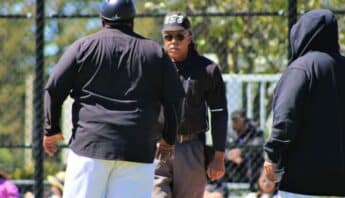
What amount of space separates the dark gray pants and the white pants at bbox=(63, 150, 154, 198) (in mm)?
1345

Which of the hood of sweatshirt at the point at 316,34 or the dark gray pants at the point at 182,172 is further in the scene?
the dark gray pants at the point at 182,172

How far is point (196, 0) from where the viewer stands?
1509 centimetres

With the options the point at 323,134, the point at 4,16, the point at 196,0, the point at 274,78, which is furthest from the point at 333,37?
the point at 196,0

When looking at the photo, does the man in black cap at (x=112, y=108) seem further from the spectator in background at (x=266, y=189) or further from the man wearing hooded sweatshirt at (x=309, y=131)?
the spectator in background at (x=266, y=189)

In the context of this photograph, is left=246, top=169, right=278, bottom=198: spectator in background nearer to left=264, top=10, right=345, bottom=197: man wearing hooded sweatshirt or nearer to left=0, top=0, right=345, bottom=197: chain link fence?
left=0, top=0, right=345, bottom=197: chain link fence

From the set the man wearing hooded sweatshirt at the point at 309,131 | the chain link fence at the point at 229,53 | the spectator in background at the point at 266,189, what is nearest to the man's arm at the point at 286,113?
the man wearing hooded sweatshirt at the point at 309,131

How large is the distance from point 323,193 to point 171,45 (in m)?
2.18

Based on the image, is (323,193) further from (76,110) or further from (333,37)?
(76,110)

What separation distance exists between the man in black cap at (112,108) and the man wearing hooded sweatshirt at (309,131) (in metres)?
0.81

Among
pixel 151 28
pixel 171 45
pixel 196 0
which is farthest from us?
pixel 151 28

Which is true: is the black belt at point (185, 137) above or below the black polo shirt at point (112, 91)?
below

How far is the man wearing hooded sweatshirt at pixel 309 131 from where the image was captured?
6.23 meters

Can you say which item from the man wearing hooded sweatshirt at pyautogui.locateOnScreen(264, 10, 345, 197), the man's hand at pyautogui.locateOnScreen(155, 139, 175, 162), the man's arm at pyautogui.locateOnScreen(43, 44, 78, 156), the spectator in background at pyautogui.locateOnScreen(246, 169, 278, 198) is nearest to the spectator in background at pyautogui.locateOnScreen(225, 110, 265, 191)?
the spectator in background at pyautogui.locateOnScreen(246, 169, 278, 198)

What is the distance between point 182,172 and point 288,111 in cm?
195
